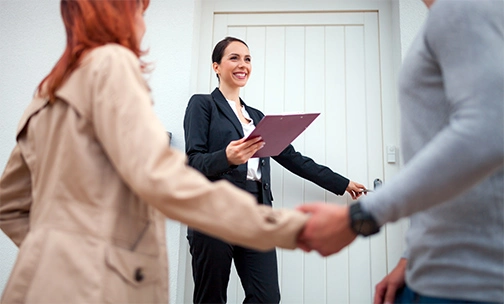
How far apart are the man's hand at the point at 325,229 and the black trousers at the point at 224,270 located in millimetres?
1039

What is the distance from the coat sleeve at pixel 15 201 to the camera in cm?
115

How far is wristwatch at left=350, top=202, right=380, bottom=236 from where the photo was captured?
901 mm

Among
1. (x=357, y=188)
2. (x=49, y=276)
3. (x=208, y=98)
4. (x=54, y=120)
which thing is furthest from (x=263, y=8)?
(x=49, y=276)

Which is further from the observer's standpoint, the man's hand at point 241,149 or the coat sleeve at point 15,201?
the man's hand at point 241,149

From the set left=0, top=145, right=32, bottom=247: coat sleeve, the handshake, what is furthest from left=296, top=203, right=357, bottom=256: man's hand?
left=0, top=145, right=32, bottom=247: coat sleeve

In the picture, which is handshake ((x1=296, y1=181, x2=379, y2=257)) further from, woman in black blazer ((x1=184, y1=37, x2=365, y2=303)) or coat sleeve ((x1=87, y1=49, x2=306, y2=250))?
woman in black blazer ((x1=184, y1=37, x2=365, y2=303))

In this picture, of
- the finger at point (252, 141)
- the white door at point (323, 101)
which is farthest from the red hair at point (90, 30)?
the white door at point (323, 101)

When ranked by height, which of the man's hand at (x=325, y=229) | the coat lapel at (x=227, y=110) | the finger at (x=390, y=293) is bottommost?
the finger at (x=390, y=293)

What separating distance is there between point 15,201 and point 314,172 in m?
1.52

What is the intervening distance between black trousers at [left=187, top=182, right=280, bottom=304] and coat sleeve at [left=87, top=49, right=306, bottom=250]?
1076 mm

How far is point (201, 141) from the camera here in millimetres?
2111

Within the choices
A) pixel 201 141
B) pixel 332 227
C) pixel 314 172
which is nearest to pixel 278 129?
pixel 201 141

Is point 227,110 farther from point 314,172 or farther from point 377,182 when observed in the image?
point 377,182

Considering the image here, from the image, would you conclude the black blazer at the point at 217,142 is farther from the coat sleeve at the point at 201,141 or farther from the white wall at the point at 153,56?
the white wall at the point at 153,56
